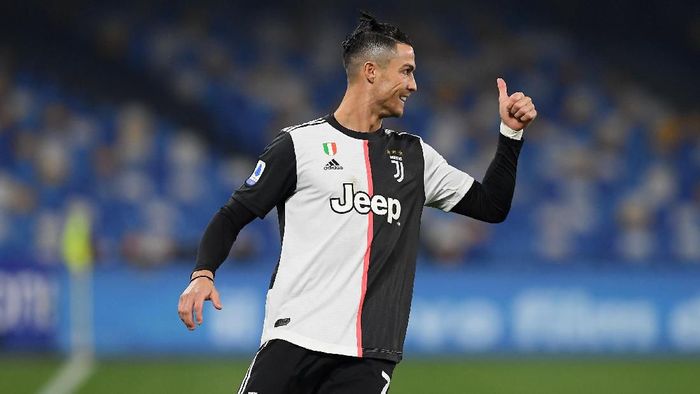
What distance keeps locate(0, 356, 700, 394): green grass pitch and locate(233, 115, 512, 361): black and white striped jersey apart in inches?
238

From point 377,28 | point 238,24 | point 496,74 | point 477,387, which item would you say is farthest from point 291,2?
point 377,28

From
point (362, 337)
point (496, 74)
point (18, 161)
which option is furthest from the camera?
point (496, 74)

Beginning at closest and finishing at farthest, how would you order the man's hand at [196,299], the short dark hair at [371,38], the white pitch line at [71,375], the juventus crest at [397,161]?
the man's hand at [196,299] → the juventus crest at [397,161] → the short dark hair at [371,38] → the white pitch line at [71,375]

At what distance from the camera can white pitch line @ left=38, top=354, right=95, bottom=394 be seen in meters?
10.9

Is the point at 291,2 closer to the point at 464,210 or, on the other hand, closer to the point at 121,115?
the point at 121,115

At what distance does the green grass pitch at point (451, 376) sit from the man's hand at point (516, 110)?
5992mm

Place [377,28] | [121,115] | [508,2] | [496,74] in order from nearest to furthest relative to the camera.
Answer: [377,28]
[121,115]
[496,74]
[508,2]

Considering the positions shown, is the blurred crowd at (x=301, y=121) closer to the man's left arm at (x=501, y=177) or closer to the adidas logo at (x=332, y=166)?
the man's left arm at (x=501, y=177)

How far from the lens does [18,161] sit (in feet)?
52.1

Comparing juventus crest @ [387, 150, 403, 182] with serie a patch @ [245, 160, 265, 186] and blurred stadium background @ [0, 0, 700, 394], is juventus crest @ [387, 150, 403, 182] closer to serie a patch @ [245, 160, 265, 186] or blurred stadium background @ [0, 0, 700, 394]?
serie a patch @ [245, 160, 265, 186]

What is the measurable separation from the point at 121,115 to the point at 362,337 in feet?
41.9

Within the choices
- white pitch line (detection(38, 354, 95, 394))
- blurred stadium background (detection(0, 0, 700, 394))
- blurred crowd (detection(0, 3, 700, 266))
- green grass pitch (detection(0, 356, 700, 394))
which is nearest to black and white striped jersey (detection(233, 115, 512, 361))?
green grass pitch (detection(0, 356, 700, 394))

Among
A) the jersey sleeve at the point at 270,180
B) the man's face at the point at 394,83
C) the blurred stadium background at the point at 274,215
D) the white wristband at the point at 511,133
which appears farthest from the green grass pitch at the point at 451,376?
the jersey sleeve at the point at 270,180

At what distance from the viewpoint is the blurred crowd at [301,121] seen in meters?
15.5
